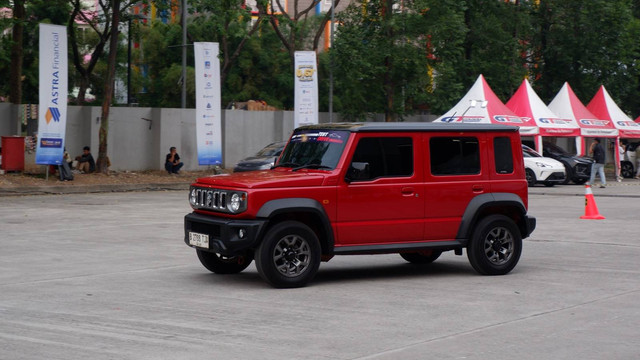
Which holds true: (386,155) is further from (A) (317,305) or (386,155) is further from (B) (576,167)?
(B) (576,167)

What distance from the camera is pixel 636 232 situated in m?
18.2

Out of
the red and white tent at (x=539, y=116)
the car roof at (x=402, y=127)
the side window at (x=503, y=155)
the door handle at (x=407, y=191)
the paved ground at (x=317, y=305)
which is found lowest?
the paved ground at (x=317, y=305)

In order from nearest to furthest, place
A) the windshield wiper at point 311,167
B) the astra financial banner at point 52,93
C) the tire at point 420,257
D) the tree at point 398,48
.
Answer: the windshield wiper at point 311,167 < the tire at point 420,257 < the astra financial banner at point 52,93 < the tree at point 398,48

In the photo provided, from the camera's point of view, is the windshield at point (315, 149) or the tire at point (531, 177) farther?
the tire at point (531, 177)

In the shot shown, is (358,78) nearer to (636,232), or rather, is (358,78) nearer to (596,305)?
(636,232)

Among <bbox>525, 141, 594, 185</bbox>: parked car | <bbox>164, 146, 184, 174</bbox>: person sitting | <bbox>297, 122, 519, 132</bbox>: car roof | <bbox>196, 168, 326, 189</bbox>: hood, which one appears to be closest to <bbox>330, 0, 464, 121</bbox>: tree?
<bbox>525, 141, 594, 185</bbox>: parked car

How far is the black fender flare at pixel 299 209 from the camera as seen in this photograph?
11.0 m

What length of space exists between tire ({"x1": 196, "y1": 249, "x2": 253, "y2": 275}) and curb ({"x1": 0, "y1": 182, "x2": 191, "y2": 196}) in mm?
17314

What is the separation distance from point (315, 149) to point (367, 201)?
941 mm

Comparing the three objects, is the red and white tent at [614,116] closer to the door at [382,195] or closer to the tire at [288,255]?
the door at [382,195]

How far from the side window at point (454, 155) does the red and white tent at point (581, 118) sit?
28.1 metres

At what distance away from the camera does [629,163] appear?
A: 43812mm

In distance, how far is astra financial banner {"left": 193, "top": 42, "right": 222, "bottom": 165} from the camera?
34.2m

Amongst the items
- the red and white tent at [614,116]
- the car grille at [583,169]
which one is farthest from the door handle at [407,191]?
the red and white tent at [614,116]
